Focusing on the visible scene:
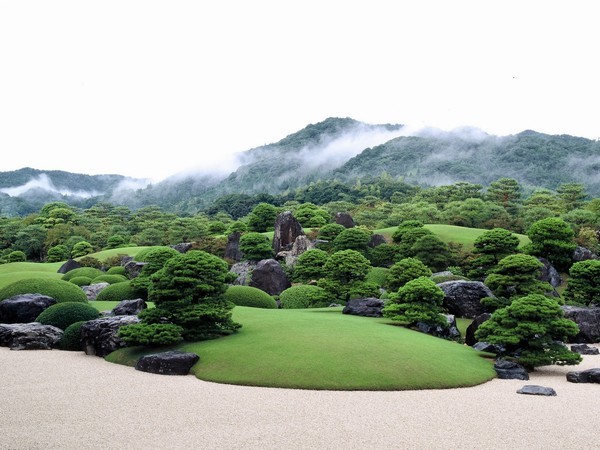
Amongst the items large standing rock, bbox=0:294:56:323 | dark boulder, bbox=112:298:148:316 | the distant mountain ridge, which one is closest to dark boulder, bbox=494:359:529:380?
dark boulder, bbox=112:298:148:316

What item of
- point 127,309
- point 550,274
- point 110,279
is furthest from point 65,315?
point 550,274

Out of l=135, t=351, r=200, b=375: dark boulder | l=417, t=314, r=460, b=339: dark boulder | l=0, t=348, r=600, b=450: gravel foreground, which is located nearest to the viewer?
l=0, t=348, r=600, b=450: gravel foreground

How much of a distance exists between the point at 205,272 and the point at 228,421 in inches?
285

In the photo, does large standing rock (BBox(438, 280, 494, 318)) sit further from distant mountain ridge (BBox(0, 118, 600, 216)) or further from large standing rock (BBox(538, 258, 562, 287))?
distant mountain ridge (BBox(0, 118, 600, 216))

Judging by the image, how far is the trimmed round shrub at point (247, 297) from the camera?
22734mm

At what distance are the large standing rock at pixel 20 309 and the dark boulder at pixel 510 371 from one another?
16355 millimetres

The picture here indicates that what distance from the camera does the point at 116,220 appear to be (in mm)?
70750

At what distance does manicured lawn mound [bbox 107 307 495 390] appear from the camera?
37.6 feet

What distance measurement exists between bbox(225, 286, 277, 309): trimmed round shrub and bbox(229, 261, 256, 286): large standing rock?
7.65 meters

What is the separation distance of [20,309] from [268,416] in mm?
14039

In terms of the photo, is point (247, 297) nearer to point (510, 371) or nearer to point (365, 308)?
point (365, 308)

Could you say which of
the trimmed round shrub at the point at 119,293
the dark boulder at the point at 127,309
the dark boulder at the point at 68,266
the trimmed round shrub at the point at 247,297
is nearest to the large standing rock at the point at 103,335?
the dark boulder at the point at 127,309

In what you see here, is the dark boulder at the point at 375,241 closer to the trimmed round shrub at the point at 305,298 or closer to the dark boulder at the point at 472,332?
the trimmed round shrub at the point at 305,298

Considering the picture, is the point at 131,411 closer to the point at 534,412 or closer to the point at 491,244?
the point at 534,412
